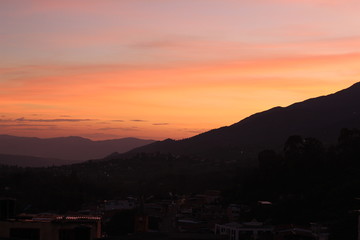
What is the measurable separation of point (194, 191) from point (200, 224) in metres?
42.5

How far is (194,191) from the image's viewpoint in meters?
117

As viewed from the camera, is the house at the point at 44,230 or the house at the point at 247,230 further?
the house at the point at 247,230

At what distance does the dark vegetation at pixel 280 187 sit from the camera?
6912cm

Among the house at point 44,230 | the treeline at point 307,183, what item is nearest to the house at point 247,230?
the treeline at point 307,183

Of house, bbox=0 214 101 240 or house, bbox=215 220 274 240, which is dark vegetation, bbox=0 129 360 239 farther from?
house, bbox=0 214 101 240

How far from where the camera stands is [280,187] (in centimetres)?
7994

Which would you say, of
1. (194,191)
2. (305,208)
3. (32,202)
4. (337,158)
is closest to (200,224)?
(305,208)

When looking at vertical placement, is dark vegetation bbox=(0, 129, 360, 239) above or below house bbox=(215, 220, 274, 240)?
above

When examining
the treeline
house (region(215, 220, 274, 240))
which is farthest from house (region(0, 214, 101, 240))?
the treeline

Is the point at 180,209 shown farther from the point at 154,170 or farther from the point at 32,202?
the point at 154,170

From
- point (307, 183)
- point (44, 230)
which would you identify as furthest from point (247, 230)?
point (44, 230)

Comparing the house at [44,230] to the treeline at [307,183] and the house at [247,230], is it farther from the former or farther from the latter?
the treeline at [307,183]

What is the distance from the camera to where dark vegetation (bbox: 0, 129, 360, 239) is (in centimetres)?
6912

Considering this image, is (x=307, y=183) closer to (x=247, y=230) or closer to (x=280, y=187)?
(x=280, y=187)
